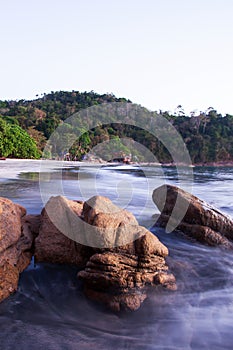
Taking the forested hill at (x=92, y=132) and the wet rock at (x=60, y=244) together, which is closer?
the wet rock at (x=60, y=244)

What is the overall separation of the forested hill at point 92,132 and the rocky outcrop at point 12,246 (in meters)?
34.3

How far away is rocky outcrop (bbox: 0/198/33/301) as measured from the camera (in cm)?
322

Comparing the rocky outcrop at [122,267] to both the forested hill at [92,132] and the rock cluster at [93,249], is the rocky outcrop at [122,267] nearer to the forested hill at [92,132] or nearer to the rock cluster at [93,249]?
the rock cluster at [93,249]

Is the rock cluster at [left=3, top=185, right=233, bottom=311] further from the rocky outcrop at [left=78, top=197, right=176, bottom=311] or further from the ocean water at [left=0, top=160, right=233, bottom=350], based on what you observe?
the ocean water at [left=0, top=160, right=233, bottom=350]

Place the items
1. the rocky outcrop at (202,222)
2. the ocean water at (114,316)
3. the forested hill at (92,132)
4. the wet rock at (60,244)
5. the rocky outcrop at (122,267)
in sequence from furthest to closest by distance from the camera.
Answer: the forested hill at (92,132), the rocky outcrop at (202,222), the wet rock at (60,244), the rocky outcrop at (122,267), the ocean water at (114,316)

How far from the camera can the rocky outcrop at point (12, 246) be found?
322cm

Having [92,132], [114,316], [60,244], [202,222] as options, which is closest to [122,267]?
[114,316]

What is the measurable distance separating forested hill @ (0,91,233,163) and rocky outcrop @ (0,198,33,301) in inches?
1349

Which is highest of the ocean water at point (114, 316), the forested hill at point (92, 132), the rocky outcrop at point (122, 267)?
the forested hill at point (92, 132)

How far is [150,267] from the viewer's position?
3.40 metres

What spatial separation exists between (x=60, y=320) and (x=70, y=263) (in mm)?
1000

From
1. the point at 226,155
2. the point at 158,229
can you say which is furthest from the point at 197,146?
the point at 158,229

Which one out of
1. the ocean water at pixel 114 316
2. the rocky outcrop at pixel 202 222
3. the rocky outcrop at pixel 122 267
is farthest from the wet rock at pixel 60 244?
the rocky outcrop at pixel 202 222

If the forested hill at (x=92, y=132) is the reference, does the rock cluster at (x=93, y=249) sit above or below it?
below
